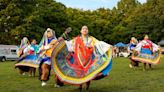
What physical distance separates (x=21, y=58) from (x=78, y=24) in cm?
5122

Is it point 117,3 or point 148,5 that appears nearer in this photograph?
point 148,5

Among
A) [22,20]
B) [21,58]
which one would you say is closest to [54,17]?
[22,20]

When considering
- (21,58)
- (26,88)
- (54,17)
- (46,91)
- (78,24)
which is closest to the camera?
(46,91)

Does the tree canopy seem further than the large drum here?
Yes

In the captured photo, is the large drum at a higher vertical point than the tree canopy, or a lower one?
lower

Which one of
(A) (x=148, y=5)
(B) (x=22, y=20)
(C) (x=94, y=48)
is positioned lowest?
(C) (x=94, y=48)

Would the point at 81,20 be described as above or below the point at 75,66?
above

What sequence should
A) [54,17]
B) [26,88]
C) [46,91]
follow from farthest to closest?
[54,17], [26,88], [46,91]

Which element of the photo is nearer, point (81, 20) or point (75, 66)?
point (75, 66)

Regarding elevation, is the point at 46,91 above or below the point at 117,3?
below

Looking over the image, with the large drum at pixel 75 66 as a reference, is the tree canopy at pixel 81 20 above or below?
above

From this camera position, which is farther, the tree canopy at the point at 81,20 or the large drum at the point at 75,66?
the tree canopy at the point at 81,20

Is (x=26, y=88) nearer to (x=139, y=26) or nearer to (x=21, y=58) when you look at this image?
(x=21, y=58)

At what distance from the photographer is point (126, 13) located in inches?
3157
